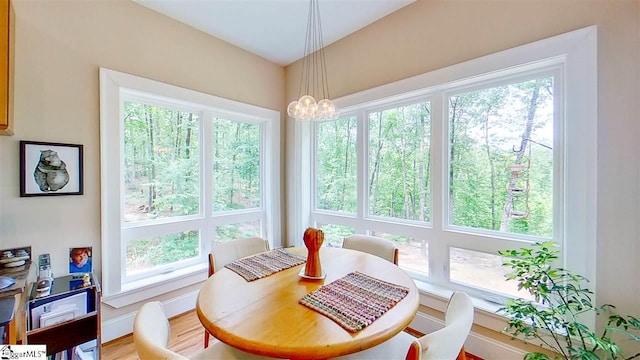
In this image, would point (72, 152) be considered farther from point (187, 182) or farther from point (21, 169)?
point (187, 182)

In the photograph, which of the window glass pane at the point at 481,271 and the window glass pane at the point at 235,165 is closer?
the window glass pane at the point at 481,271

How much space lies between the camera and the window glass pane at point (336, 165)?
2848mm

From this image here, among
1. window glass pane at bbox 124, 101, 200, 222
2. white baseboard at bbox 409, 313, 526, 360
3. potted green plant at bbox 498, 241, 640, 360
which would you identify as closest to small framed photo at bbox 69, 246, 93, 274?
window glass pane at bbox 124, 101, 200, 222

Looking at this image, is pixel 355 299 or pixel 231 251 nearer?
pixel 355 299

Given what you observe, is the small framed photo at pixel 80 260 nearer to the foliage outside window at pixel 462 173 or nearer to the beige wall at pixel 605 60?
the foliage outside window at pixel 462 173

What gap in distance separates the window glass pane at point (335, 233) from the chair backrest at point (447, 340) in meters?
1.84

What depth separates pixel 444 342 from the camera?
83cm

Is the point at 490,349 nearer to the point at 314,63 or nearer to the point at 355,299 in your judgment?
the point at 355,299

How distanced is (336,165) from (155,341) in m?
2.36

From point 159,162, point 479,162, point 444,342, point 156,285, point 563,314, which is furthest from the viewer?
point 159,162

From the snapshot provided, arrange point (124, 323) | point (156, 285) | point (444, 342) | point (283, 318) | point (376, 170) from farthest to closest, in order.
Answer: point (376, 170)
point (156, 285)
point (124, 323)
point (283, 318)
point (444, 342)

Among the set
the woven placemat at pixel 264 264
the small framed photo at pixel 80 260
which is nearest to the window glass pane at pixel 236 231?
the small framed photo at pixel 80 260

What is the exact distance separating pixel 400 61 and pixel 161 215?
2676 mm

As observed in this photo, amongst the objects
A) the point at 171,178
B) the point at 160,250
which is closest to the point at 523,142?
the point at 171,178
